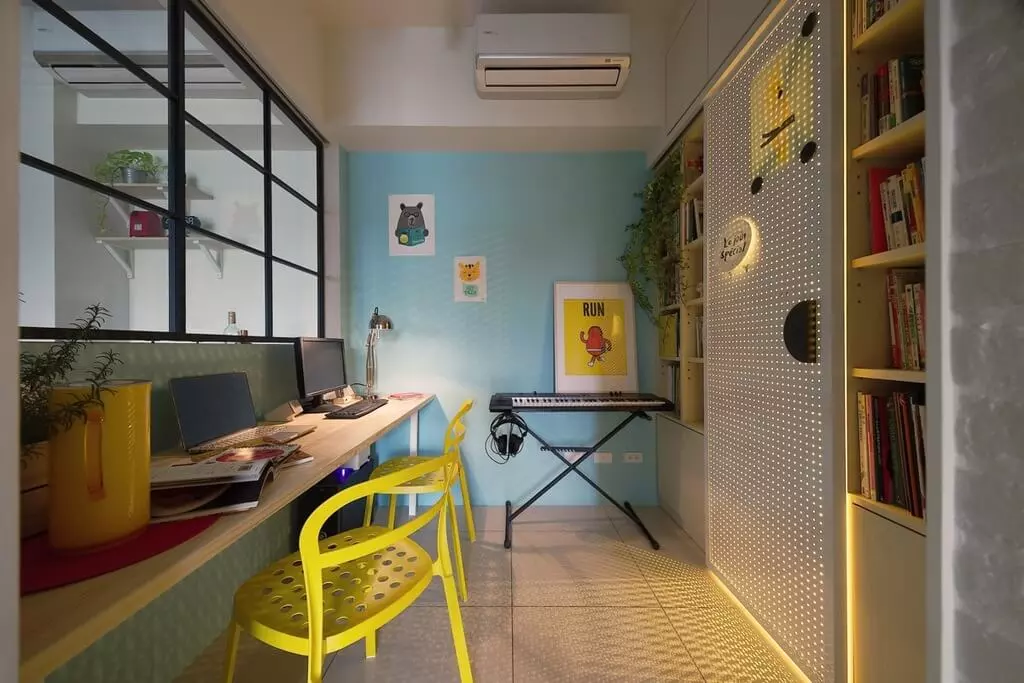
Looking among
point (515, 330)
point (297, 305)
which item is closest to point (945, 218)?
point (515, 330)

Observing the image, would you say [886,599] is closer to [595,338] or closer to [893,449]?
[893,449]

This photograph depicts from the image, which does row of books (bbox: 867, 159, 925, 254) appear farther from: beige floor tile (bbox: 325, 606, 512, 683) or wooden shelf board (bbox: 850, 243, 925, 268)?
beige floor tile (bbox: 325, 606, 512, 683)

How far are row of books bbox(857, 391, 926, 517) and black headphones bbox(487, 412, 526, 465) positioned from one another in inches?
→ 62.4

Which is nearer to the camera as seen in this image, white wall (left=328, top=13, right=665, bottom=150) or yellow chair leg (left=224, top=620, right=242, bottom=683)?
yellow chair leg (left=224, top=620, right=242, bottom=683)

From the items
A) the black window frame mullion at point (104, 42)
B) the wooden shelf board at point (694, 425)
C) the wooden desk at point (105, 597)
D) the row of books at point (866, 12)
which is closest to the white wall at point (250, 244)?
the black window frame mullion at point (104, 42)

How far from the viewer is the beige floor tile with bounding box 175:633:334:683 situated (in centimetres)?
139

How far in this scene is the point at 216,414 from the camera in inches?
56.1

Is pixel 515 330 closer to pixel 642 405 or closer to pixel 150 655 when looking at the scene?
pixel 642 405

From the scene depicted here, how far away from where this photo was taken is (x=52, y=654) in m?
0.48

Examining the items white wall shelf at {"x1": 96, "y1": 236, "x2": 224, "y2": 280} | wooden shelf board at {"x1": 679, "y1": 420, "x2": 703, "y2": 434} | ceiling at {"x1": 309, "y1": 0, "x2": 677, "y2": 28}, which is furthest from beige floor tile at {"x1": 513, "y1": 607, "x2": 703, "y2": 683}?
ceiling at {"x1": 309, "y1": 0, "x2": 677, "y2": 28}

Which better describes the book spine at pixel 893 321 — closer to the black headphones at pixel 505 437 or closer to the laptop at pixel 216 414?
the black headphones at pixel 505 437

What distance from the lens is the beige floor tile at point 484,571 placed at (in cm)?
178

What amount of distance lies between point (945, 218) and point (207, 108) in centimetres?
351

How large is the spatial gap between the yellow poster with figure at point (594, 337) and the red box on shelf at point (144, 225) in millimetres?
2293
